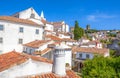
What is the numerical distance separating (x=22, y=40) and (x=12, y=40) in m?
2.53

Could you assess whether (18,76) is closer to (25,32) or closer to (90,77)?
(90,77)

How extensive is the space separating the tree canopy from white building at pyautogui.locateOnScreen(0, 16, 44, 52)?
2450cm

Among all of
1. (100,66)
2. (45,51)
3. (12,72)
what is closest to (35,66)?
(12,72)

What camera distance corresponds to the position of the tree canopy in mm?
16625

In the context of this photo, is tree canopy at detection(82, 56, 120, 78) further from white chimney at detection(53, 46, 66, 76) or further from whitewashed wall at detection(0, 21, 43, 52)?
whitewashed wall at detection(0, 21, 43, 52)

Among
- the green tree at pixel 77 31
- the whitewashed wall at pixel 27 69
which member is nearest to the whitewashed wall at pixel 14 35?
the whitewashed wall at pixel 27 69

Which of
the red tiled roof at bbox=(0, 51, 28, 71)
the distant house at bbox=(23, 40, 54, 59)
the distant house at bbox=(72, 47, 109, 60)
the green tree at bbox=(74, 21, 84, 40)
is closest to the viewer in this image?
the red tiled roof at bbox=(0, 51, 28, 71)

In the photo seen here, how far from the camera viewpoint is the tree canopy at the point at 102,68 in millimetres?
16625

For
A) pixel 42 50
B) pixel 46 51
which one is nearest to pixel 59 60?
pixel 46 51

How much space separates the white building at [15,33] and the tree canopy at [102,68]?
965 inches

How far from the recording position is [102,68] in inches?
697

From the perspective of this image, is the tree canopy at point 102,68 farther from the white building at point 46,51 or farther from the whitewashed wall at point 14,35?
the whitewashed wall at point 14,35

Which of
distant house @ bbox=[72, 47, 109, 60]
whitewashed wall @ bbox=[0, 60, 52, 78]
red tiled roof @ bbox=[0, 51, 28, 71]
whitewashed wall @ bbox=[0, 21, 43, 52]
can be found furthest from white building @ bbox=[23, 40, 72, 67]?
whitewashed wall @ bbox=[0, 60, 52, 78]

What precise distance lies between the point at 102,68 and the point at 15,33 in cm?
2687
